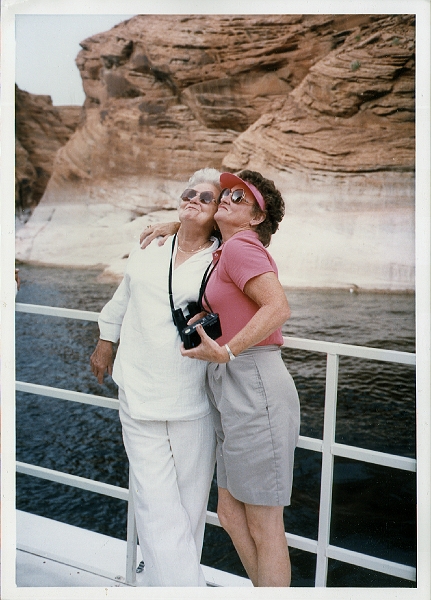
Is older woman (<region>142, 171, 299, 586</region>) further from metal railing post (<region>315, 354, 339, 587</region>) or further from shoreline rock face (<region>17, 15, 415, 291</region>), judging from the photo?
shoreline rock face (<region>17, 15, 415, 291</region>)

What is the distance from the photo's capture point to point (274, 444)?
168cm

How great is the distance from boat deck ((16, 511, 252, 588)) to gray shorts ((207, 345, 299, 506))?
456 mm

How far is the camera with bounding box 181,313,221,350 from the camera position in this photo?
1.70 m

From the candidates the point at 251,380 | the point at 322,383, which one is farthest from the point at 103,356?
the point at 322,383

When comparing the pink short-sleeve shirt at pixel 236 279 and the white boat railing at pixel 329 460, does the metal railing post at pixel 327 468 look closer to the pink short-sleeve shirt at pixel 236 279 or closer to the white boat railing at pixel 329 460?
the white boat railing at pixel 329 460

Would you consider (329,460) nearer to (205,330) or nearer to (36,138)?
(205,330)

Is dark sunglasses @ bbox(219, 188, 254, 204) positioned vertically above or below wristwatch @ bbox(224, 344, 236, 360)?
above

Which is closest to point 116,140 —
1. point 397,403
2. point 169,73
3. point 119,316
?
point 169,73

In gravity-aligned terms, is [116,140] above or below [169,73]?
below

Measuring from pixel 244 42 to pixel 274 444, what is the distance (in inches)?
65.3

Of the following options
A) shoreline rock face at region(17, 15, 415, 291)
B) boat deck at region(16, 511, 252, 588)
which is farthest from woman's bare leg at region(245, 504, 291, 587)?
shoreline rock face at region(17, 15, 415, 291)

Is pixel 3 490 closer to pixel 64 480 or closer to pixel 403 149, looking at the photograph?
pixel 64 480

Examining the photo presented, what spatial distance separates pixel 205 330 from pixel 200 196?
446mm

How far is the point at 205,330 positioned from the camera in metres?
1.71
